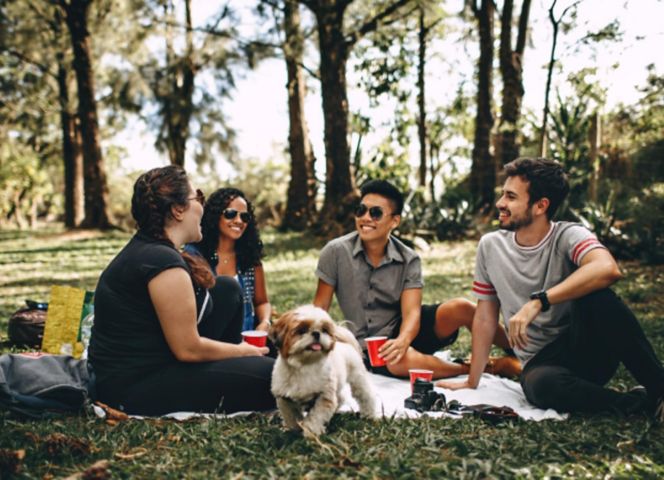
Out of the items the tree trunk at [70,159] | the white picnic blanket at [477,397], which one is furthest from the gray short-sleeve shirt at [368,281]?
the tree trunk at [70,159]

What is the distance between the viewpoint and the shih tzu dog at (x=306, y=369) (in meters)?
3.08

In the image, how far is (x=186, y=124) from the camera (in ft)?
74.1

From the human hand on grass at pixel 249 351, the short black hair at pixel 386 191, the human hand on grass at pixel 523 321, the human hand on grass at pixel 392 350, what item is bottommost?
the human hand on grass at pixel 392 350

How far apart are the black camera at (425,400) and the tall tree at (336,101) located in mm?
10882

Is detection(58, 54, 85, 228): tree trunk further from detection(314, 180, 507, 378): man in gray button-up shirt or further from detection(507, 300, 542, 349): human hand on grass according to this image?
detection(507, 300, 542, 349): human hand on grass

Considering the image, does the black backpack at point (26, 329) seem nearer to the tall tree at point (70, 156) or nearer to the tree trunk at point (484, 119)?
the tree trunk at point (484, 119)

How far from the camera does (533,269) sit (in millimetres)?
4035

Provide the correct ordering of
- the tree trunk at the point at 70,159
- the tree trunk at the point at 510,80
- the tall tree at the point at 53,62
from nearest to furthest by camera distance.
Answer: the tree trunk at the point at 510,80, the tall tree at the point at 53,62, the tree trunk at the point at 70,159

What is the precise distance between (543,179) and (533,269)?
1.92ft

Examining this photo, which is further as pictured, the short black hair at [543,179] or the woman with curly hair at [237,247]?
the woman with curly hair at [237,247]

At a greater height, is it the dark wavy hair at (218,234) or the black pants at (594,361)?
the dark wavy hair at (218,234)

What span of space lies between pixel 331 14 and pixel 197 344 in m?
12.5

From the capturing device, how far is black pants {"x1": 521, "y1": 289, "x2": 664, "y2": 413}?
3.51 metres

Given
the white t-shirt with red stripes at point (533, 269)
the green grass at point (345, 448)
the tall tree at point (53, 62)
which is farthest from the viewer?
the tall tree at point (53, 62)
